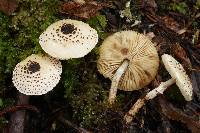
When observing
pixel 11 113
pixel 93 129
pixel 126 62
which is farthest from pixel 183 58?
pixel 11 113

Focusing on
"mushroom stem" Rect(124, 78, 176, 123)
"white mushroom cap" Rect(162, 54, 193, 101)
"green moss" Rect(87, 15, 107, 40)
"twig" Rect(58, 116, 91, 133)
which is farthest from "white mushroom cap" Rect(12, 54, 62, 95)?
"white mushroom cap" Rect(162, 54, 193, 101)

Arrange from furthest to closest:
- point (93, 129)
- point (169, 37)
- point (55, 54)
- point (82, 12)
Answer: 1. point (169, 37)
2. point (82, 12)
3. point (93, 129)
4. point (55, 54)

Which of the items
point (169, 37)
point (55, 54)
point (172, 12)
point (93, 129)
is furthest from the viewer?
point (172, 12)

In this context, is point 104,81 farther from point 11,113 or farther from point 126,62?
point 11,113

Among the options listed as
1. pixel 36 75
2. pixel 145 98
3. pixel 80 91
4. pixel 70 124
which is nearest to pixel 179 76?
pixel 145 98

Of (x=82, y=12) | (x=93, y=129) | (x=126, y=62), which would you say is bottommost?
(x=93, y=129)

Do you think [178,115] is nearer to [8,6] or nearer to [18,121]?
[18,121]
